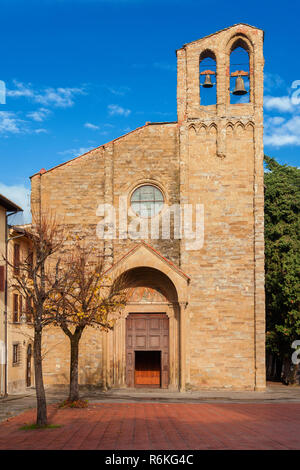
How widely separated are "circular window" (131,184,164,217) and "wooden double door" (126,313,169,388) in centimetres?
488

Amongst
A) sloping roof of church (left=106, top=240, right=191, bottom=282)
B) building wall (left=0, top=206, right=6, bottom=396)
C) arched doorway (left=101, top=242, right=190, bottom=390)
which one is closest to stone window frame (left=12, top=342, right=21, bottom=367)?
building wall (left=0, top=206, right=6, bottom=396)

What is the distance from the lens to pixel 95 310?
66.7 feet

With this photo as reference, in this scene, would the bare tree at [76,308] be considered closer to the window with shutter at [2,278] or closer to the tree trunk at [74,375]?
the tree trunk at [74,375]

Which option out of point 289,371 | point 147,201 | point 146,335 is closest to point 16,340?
point 146,335

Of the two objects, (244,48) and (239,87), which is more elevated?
(244,48)

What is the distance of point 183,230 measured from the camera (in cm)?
2666

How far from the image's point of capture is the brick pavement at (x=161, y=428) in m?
12.4

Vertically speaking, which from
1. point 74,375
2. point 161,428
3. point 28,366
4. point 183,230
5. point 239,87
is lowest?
point 28,366

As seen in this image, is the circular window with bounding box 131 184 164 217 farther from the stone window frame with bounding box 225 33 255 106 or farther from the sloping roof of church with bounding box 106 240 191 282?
the stone window frame with bounding box 225 33 255 106

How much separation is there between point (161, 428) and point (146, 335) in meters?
11.9

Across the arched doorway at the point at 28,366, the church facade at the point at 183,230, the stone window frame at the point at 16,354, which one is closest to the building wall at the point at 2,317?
the stone window frame at the point at 16,354

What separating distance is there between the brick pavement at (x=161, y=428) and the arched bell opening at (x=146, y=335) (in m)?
5.04

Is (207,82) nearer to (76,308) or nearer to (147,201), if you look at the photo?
(147,201)

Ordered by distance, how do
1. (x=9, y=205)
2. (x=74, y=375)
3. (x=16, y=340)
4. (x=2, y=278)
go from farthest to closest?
(x=16, y=340) < (x=9, y=205) < (x=2, y=278) < (x=74, y=375)
